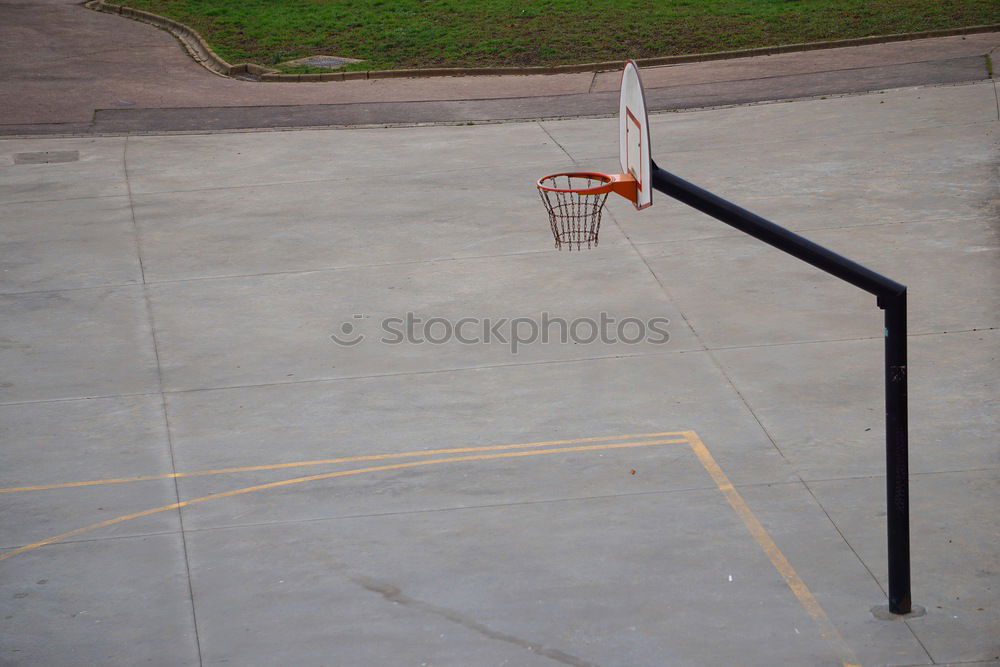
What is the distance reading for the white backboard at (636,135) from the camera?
268 inches

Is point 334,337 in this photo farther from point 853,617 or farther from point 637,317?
point 853,617

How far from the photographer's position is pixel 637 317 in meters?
12.4

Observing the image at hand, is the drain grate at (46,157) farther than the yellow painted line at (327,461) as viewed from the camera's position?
Yes

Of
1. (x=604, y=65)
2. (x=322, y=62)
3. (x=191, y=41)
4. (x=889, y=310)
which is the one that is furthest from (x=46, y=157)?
(x=889, y=310)

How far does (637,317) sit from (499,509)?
13.4 ft

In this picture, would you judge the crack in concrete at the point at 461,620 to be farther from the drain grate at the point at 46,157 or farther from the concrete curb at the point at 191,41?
the concrete curb at the point at 191,41

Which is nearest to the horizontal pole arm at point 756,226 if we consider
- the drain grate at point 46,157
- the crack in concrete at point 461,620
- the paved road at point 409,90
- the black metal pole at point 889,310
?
the black metal pole at point 889,310

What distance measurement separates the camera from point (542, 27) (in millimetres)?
27500

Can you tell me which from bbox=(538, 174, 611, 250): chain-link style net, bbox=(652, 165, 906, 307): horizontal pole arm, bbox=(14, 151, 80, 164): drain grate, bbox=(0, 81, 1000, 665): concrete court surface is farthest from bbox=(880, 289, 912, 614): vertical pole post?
bbox=(14, 151, 80, 164): drain grate

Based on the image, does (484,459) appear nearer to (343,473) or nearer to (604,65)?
(343,473)

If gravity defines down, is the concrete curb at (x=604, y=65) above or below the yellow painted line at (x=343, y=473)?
above

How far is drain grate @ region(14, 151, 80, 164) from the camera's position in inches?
776

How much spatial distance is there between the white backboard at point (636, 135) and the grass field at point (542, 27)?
17821 mm

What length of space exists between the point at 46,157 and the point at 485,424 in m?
12.8
